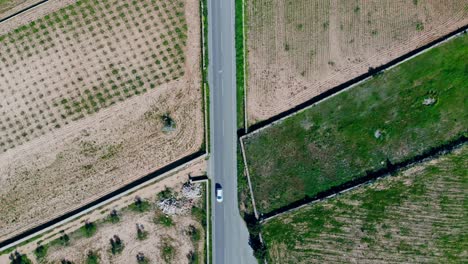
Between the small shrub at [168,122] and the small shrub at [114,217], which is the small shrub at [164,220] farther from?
the small shrub at [168,122]

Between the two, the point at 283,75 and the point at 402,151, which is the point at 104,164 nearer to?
the point at 283,75

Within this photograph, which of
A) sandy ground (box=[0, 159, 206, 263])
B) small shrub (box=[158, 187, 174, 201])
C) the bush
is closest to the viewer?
the bush

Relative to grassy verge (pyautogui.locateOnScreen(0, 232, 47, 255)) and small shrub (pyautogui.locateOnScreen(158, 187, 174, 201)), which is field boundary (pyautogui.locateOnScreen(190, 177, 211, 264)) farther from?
grassy verge (pyautogui.locateOnScreen(0, 232, 47, 255))

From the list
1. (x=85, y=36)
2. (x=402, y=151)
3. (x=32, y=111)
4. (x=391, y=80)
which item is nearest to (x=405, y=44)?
(x=391, y=80)

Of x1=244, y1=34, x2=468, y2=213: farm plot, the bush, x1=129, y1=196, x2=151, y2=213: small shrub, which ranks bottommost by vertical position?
the bush

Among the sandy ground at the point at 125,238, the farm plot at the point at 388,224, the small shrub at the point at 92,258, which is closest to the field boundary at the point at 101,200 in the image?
the sandy ground at the point at 125,238

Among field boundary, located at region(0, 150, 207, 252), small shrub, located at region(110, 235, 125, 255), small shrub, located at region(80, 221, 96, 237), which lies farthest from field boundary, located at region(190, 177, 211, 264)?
small shrub, located at region(80, 221, 96, 237)

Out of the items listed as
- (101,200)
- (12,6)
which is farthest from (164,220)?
(12,6)

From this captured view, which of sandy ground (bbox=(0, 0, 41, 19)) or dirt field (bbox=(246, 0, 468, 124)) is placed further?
sandy ground (bbox=(0, 0, 41, 19))
